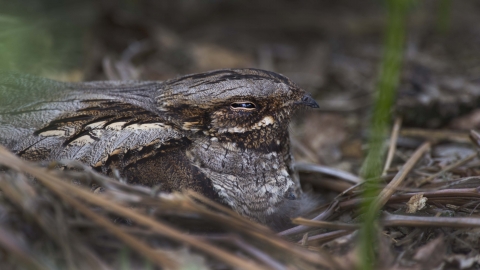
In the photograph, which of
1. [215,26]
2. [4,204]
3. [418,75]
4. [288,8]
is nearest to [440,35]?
[418,75]

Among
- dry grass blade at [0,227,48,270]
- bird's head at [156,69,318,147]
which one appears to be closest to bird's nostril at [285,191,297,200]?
bird's head at [156,69,318,147]

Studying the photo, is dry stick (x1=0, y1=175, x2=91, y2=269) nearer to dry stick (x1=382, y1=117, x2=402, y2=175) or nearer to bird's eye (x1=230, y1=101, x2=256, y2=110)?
bird's eye (x1=230, y1=101, x2=256, y2=110)

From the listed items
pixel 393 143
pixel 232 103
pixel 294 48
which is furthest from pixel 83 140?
pixel 294 48

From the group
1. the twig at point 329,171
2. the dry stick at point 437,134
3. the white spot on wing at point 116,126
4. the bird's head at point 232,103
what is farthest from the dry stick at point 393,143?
the white spot on wing at point 116,126

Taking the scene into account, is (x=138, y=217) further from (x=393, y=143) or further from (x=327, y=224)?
(x=393, y=143)

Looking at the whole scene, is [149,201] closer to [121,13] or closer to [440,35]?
[121,13]
